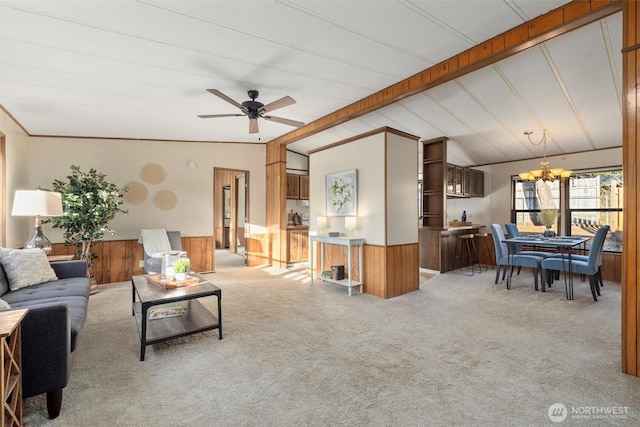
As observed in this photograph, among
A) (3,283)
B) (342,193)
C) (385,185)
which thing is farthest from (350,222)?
(3,283)

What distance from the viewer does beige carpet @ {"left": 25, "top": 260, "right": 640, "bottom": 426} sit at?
5.93 feet

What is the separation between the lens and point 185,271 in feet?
10.3

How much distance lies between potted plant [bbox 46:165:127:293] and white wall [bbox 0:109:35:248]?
1.30ft

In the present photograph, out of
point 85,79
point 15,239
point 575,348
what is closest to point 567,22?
point 575,348

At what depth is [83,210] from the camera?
454cm

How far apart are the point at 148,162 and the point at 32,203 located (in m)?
2.50

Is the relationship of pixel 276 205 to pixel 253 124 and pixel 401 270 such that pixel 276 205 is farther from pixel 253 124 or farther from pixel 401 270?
pixel 401 270

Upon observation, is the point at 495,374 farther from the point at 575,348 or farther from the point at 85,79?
the point at 85,79

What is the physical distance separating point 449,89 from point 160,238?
5064 mm

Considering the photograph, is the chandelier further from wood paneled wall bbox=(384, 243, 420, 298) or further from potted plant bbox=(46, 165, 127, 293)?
potted plant bbox=(46, 165, 127, 293)

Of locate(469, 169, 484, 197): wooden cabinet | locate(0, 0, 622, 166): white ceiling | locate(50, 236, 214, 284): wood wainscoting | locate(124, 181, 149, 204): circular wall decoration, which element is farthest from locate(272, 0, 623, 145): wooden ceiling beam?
locate(50, 236, 214, 284): wood wainscoting

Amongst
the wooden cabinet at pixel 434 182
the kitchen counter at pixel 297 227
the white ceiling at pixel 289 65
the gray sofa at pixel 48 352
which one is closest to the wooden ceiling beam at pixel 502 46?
the white ceiling at pixel 289 65

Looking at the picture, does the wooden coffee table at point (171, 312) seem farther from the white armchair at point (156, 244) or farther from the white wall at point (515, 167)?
the white wall at point (515, 167)

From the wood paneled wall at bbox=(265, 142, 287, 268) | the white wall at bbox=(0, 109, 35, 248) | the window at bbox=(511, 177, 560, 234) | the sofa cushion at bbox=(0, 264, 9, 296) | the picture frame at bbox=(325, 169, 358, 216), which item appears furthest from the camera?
the wood paneled wall at bbox=(265, 142, 287, 268)
